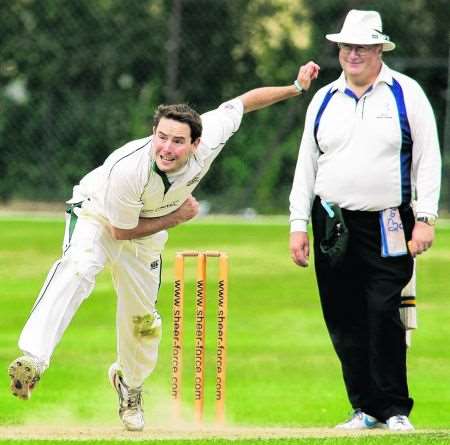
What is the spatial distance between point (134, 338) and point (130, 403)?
324 millimetres

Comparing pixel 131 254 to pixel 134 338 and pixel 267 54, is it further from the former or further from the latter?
pixel 267 54

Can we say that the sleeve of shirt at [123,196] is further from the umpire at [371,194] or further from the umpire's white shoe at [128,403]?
the umpire's white shoe at [128,403]

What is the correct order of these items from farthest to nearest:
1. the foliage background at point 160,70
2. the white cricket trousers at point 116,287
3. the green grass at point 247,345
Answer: the foliage background at point 160,70
the green grass at point 247,345
the white cricket trousers at point 116,287

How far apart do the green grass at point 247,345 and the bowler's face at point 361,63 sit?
62.5 inches

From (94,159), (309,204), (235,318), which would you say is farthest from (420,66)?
(309,204)

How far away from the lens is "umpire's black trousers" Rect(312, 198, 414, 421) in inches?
282

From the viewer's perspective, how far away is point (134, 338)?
7465 mm

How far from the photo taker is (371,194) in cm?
708

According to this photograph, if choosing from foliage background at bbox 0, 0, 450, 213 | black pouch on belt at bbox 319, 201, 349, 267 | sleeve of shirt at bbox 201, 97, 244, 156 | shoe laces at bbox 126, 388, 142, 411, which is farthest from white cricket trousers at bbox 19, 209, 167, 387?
foliage background at bbox 0, 0, 450, 213

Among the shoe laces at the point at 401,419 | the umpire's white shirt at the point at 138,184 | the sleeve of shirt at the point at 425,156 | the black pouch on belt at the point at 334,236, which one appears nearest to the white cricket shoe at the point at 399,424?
the shoe laces at the point at 401,419

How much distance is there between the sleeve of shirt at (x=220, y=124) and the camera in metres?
7.16

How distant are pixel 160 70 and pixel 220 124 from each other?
11792mm

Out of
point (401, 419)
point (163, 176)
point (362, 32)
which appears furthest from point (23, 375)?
point (362, 32)

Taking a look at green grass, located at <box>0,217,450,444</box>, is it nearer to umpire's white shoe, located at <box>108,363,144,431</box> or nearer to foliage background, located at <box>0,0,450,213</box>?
umpire's white shoe, located at <box>108,363,144,431</box>
